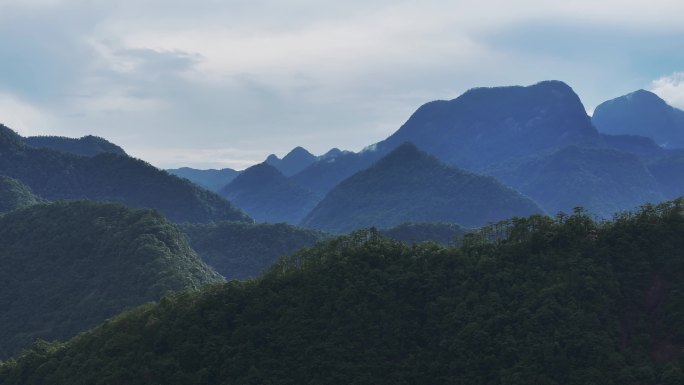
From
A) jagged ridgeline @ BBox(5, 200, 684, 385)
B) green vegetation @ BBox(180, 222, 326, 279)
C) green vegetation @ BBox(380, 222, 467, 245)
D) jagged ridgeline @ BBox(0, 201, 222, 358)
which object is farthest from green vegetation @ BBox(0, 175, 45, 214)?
jagged ridgeline @ BBox(5, 200, 684, 385)

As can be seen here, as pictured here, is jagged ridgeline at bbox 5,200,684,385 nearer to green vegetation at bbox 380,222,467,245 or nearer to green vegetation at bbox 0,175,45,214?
green vegetation at bbox 380,222,467,245

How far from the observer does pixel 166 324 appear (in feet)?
192

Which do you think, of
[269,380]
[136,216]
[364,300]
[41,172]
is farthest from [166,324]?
[41,172]

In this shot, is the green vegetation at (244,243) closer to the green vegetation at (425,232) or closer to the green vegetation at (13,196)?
the green vegetation at (425,232)

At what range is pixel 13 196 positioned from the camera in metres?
155

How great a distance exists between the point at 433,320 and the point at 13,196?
122 meters

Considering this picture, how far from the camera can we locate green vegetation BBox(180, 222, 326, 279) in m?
160

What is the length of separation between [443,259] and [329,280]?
28.6 feet

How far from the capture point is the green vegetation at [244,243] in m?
160

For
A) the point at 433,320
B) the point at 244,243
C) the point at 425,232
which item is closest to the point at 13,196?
the point at 244,243

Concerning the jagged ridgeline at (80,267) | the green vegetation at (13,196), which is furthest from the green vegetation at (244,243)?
the jagged ridgeline at (80,267)

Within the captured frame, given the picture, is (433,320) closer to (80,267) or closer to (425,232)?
(80,267)

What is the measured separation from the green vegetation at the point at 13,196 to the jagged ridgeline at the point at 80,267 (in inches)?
1223

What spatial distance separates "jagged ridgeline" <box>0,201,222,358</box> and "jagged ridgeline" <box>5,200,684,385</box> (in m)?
31.6
